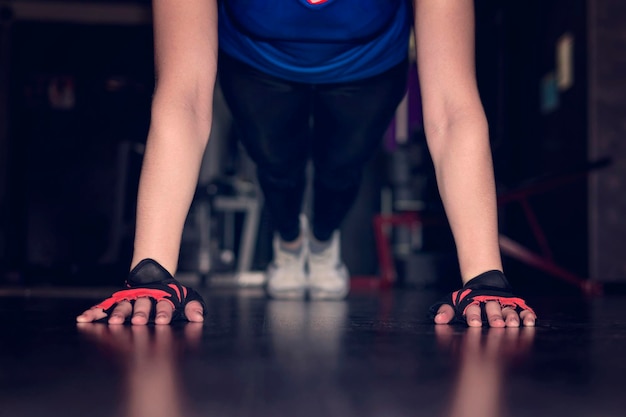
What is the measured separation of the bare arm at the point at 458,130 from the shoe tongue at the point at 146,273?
48 cm

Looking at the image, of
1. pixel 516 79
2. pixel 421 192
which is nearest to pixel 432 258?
pixel 421 192

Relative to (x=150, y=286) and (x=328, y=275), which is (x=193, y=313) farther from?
(x=328, y=275)

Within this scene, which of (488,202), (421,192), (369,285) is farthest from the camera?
(421,192)

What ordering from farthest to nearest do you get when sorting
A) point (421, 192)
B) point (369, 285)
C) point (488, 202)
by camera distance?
point (421, 192) < point (369, 285) < point (488, 202)

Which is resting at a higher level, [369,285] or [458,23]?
[458,23]

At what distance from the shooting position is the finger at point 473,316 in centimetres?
102

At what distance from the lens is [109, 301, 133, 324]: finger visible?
995mm

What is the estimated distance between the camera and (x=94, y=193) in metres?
5.20

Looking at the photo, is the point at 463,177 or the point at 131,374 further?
the point at 463,177

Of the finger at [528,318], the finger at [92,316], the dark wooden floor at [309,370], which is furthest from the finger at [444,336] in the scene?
the finger at [92,316]

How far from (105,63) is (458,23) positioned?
5.78 meters

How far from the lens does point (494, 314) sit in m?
1.02

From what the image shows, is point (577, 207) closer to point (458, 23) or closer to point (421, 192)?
point (421, 192)

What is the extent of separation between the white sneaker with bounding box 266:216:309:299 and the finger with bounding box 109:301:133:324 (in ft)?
3.32
